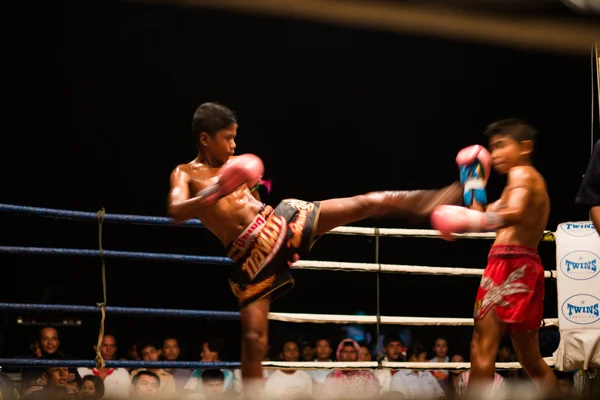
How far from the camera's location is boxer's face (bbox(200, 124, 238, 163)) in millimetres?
2646

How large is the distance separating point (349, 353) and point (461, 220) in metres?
2.53

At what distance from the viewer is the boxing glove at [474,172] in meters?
2.85

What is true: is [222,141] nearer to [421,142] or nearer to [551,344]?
[551,344]

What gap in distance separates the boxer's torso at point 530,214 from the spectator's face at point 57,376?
8.06 feet

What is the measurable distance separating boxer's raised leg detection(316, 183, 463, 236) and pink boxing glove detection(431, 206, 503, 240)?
0.22 feet

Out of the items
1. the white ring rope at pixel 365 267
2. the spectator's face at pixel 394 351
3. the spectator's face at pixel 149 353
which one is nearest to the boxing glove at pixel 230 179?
the white ring rope at pixel 365 267

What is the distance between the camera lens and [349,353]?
4.71 meters

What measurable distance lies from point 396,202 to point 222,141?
0.71 meters

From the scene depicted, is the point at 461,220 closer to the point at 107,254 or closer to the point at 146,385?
the point at 107,254

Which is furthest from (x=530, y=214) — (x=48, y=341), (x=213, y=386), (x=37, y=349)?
(x=37, y=349)

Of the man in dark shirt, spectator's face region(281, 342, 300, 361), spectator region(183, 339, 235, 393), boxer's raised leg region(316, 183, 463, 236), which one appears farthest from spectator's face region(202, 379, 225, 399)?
the man in dark shirt

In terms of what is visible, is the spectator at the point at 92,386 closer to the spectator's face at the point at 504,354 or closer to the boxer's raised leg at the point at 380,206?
the boxer's raised leg at the point at 380,206

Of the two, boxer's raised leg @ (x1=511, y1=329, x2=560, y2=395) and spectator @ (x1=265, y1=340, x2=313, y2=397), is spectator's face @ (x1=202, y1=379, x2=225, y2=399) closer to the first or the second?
spectator @ (x1=265, y1=340, x2=313, y2=397)

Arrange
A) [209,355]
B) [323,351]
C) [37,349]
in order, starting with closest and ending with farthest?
1. [37,349]
2. [209,355]
3. [323,351]
